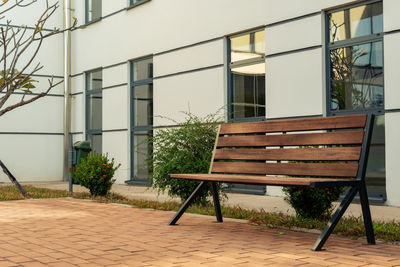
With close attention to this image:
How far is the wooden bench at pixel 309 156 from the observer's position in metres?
4.64

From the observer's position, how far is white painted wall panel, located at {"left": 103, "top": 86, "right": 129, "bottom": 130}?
14.7m

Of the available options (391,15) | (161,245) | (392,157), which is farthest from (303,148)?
(391,15)

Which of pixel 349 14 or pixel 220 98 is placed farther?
pixel 220 98

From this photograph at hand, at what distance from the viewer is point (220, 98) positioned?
11453 millimetres

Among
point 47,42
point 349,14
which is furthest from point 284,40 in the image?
point 47,42

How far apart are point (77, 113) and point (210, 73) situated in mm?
6539

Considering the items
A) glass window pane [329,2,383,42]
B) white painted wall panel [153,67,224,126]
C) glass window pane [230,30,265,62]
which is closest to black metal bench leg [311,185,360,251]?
glass window pane [329,2,383,42]

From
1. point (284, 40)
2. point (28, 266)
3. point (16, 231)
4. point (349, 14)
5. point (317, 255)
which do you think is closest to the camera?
point (28, 266)

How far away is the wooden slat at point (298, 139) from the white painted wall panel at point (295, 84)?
12.2 feet

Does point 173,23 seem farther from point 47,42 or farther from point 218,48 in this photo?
point 47,42

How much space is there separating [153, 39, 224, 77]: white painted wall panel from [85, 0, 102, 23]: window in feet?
11.8

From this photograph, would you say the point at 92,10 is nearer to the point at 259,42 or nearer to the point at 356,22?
the point at 259,42

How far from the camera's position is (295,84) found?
32.3 feet

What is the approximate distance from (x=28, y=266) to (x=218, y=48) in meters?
8.26
